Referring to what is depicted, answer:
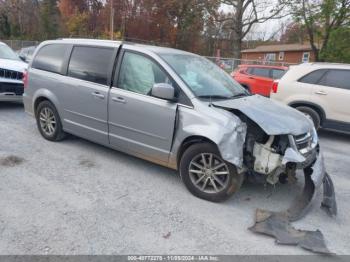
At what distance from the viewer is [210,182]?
149 inches

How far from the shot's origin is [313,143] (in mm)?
4066

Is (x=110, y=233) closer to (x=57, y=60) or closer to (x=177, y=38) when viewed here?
(x=57, y=60)

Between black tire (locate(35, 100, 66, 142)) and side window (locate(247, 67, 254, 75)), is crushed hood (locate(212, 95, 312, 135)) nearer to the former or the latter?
black tire (locate(35, 100, 66, 142))

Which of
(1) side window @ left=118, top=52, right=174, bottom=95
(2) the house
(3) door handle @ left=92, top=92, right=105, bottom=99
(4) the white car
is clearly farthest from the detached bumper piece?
(2) the house

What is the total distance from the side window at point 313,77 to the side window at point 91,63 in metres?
4.91

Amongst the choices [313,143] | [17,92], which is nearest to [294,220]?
[313,143]

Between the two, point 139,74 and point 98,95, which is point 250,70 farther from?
point 98,95

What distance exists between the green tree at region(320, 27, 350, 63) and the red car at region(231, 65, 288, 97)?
10947mm

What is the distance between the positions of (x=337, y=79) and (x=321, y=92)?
47 cm

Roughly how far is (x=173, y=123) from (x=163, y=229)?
4.38 ft

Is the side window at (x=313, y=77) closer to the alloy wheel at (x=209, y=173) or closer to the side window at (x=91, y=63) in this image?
the alloy wheel at (x=209, y=173)

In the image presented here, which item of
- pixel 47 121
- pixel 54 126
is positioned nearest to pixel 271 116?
pixel 54 126

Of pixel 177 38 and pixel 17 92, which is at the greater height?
pixel 177 38

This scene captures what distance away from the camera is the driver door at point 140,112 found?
405cm
